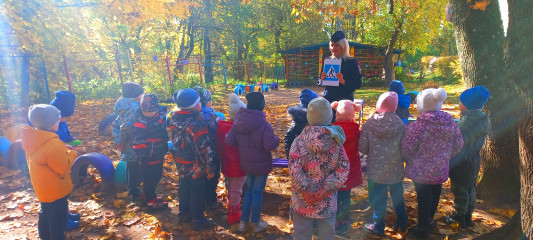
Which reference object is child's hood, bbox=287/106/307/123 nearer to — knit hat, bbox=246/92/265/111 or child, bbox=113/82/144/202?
knit hat, bbox=246/92/265/111

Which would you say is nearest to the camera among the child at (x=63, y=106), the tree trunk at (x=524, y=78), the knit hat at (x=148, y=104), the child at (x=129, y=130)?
the tree trunk at (x=524, y=78)

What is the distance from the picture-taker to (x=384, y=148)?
3090 mm

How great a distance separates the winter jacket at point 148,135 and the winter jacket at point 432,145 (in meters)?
3.09

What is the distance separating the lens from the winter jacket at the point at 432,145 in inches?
115

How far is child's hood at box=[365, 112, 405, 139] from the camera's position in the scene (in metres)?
3.01

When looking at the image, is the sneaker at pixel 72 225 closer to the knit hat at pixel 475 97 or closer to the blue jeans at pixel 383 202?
the blue jeans at pixel 383 202

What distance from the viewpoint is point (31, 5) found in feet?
32.7

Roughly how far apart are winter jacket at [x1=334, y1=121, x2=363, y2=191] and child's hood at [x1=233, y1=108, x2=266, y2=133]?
34.3 inches

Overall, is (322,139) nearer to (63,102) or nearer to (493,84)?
(493,84)

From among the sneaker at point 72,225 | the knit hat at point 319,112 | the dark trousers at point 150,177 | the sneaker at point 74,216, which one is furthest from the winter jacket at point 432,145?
the sneaker at point 74,216

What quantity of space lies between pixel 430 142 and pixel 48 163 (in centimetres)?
399

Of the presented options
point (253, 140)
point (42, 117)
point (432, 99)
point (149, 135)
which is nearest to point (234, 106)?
point (253, 140)

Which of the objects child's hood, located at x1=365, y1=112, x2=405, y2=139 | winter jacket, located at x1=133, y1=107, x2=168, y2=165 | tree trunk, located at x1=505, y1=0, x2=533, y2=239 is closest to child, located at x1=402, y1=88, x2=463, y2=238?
child's hood, located at x1=365, y1=112, x2=405, y2=139

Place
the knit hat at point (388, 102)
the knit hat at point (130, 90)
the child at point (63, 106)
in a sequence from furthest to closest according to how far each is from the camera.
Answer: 1. the child at point (63, 106)
2. the knit hat at point (130, 90)
3. the knit hat at point (388, 102)
